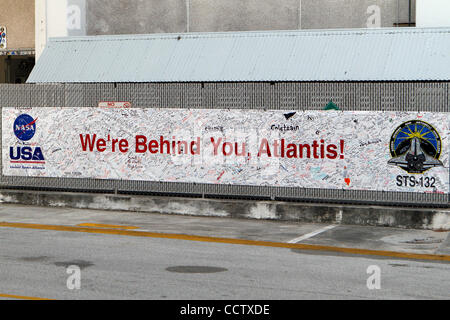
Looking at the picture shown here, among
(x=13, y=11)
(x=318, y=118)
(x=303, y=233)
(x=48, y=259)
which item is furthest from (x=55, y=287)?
(x=13, y=11)

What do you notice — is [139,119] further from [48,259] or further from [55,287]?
[55,287]

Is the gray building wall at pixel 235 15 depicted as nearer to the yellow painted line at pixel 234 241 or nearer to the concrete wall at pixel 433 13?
the concrete wall at pixel 433 13

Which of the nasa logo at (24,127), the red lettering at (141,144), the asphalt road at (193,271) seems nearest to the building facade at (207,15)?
the nasa logo at (24,127)

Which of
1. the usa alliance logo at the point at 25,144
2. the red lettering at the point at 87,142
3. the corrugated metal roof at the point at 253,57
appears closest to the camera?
the corrugated metal roof at the point at 253,57

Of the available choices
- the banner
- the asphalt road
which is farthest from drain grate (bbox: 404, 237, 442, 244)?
the asphalt road

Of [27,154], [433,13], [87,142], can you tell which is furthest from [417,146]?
[27,154]

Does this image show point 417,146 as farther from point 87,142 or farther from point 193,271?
point 87,142

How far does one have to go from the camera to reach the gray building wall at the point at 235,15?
2245 cm

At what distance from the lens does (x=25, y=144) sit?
68.9 feet

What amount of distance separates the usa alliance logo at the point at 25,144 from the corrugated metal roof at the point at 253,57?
1.93 m

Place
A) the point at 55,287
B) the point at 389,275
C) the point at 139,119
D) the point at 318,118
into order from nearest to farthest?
the point at 55,287, the point at 389,275, the point at 318,118, the point at 139,119

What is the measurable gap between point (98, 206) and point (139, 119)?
2312mm

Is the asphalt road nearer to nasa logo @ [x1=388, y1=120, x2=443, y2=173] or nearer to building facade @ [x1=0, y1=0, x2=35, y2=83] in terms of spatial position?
nasa logo @ [x1=388, y1=120, x2=443, y2=173]

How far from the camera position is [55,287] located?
1091 centimetres
